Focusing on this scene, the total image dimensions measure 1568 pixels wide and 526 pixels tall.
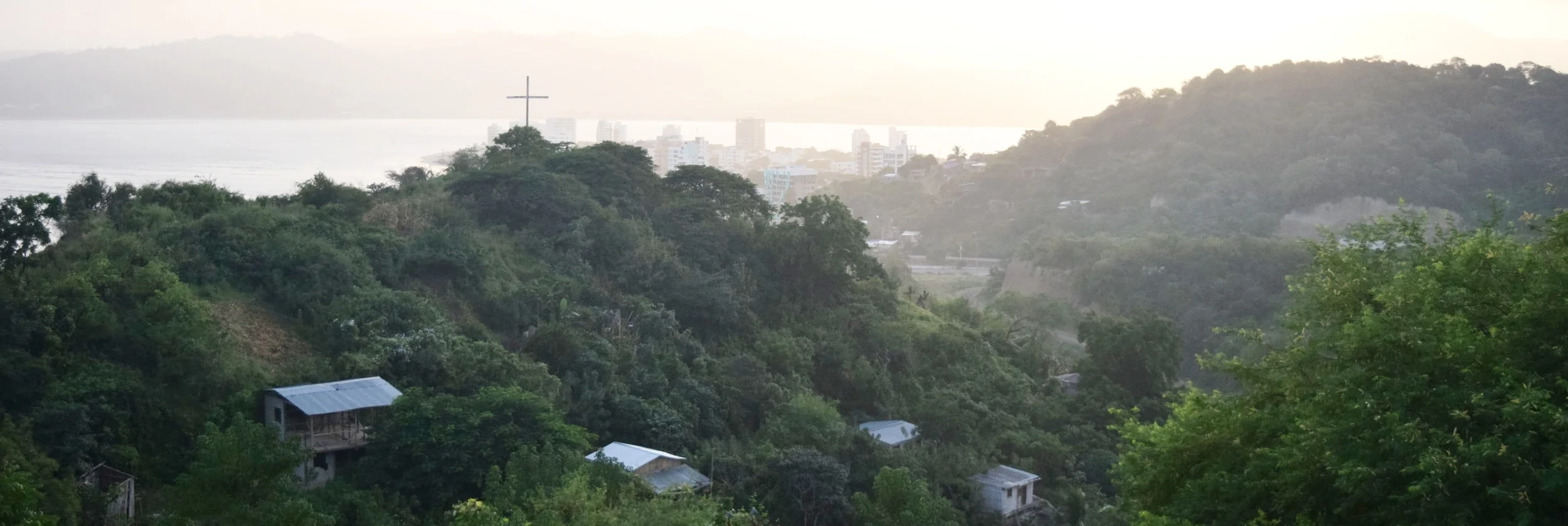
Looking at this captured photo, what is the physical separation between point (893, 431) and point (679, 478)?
184 inches

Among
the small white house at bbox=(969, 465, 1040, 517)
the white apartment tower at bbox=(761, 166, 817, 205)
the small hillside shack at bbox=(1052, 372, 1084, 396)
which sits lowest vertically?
the small white house at bbox=(969, 465, 1040, 517)

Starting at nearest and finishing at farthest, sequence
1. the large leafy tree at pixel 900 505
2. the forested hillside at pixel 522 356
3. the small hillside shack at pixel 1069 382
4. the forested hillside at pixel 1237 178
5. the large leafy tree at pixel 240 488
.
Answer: the large leafy tree at pixel 240 488
the forested hillside at pixel 522 356
the large leafy tree at pixel 900 505
the small hillside shack at pixel 1069 382
the forested hillside at pixel 1237 178

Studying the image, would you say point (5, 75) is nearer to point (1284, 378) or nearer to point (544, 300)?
point (544, 300)

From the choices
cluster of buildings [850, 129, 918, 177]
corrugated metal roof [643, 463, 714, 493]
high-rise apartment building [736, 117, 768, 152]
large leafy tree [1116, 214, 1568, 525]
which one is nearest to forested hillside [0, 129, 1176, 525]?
corrugated metal roof [643, 463, 714, 493]

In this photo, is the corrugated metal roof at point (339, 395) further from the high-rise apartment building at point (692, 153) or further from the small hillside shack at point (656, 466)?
the high-rise apartment building at point (692, 153)

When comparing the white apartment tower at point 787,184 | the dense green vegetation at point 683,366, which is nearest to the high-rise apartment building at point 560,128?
the white apartment tower at point 787,184

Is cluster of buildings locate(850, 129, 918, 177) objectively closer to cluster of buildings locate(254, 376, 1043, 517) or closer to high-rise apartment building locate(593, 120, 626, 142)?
high-rise apartment building locate(593, 120, 626, 142)

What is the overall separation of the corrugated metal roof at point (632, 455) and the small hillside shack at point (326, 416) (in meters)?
2.23

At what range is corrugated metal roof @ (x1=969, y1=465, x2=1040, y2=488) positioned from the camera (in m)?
15.2

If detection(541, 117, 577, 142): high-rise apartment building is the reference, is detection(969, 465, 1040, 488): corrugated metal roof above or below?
below

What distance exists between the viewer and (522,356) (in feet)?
→ 49.0

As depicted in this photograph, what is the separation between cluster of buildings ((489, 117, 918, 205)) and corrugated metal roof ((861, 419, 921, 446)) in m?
27.8

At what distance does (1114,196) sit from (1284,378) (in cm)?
3722

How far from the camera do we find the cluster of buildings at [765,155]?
2255 inches
